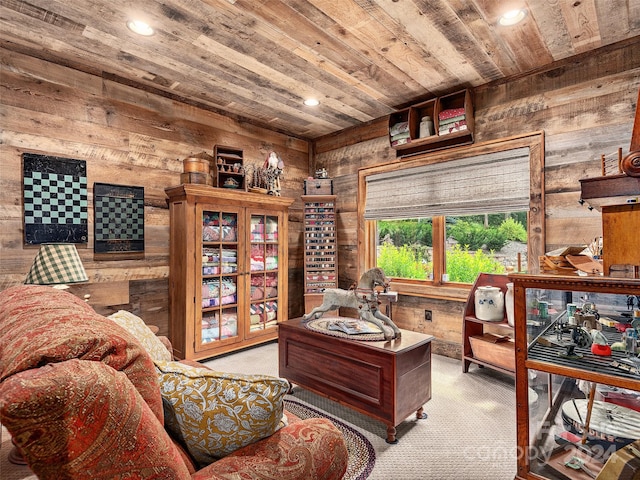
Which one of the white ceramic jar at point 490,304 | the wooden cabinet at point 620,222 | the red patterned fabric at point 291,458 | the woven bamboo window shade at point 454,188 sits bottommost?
the red patterned fabric at point 291,458

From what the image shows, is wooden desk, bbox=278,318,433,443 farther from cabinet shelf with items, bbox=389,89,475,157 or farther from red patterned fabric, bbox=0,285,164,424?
cabinet shelf with items, bbox=389,89,475,157

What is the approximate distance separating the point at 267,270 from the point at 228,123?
174 cm

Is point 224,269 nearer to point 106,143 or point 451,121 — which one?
point 106,143

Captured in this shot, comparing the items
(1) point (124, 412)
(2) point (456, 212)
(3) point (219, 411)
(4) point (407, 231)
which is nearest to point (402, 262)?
(4) point (407, 231)

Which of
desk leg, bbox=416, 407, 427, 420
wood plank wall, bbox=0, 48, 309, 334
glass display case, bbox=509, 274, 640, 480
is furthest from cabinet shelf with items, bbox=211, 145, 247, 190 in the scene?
glass display case, bbox=509, 274, 640, 480

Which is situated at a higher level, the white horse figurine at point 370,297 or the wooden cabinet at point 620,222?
the wooden cabinet at point 620,222

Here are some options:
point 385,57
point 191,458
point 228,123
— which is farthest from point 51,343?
point 228,123

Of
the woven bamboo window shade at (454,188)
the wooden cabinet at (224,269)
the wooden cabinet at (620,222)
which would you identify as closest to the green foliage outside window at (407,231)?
the woven bamboo window shade at (454,188)

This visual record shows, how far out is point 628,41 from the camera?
260cm

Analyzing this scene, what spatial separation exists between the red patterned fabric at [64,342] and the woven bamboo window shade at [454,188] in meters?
3.20

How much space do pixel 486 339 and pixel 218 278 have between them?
260 centimetres

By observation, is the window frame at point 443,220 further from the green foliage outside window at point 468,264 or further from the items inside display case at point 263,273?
the items inside display case at point 263,273

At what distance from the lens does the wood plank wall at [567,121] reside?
8.75 feet

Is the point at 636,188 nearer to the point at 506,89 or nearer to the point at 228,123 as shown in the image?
the point at 506,89
